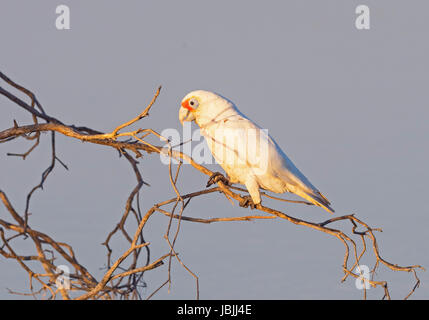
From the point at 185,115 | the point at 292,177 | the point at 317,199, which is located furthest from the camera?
the point at 185,115

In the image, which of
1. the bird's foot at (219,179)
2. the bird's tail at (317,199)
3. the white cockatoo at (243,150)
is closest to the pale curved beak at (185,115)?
the white cockatoo at (243,150)

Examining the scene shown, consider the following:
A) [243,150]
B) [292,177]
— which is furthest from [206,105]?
[292,177]

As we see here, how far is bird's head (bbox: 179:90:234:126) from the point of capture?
3.27m

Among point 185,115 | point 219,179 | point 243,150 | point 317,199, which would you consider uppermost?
point 185,115

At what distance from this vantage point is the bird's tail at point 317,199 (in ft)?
10.0

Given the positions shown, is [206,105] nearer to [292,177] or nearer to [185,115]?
[185,115]

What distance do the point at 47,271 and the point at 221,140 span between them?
109cm

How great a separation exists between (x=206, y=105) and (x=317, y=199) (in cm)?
78

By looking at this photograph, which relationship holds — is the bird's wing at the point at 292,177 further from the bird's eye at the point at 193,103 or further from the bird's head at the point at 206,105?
the bird's eye at the point at 193,103

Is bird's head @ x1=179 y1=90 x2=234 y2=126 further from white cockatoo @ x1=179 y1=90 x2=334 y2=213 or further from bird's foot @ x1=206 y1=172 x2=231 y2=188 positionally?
bird's foot @ x1=206 y1=172 x2=231 y2=188

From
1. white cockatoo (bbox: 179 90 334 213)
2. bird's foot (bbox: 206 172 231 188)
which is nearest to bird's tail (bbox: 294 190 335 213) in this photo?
white cockatoo (bbox: 179 90 334 213)

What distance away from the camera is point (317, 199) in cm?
311
